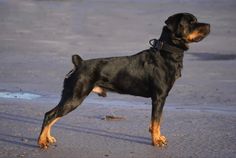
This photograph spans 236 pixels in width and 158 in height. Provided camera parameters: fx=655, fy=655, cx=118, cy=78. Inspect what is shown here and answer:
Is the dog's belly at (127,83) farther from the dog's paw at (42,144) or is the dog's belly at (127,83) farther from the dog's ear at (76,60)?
the dog's paw at (42,144)

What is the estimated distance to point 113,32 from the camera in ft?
71.7

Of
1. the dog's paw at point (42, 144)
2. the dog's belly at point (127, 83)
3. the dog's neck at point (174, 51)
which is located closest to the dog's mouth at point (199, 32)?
the dog's neck at point (174, 51)

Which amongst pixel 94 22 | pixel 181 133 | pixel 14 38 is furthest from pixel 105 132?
pixel 94 22

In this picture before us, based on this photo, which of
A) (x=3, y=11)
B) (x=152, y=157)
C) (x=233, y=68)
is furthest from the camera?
(x=3, y=11)

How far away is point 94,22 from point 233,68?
9.84 m

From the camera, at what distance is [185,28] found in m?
Answer: 8.27

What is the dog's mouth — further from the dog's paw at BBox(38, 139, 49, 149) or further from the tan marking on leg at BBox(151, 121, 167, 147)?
the dog's paw at BBox(38, 139, 49, 149)

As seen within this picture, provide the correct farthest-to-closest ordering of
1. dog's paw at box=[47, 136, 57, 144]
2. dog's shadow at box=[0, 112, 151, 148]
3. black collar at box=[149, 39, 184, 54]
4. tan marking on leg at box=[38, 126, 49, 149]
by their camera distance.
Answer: black collar at box=[149, 39, 184, 54] → dog's shadow at box=[0, 112, 151, 148] → dog's paw at box=[47, 136, 57, 144] → tan marking on leg at box=[38, 126, 49, 149]

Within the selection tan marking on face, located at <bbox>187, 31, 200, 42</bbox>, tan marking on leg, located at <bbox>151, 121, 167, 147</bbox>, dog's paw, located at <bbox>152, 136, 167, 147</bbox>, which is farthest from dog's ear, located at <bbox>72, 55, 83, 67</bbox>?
tan marking on face, located at <bbox>187, 31, 200, 42</bbox>

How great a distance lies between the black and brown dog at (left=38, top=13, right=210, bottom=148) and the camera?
26.2 ft

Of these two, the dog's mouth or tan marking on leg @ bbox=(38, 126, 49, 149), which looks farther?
the dog's mouth

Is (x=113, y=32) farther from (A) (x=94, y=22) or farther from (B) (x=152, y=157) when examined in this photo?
(B) (x=152, y=157)

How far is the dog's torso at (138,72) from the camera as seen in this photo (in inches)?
320

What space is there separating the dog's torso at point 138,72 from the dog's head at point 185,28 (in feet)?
0.93
